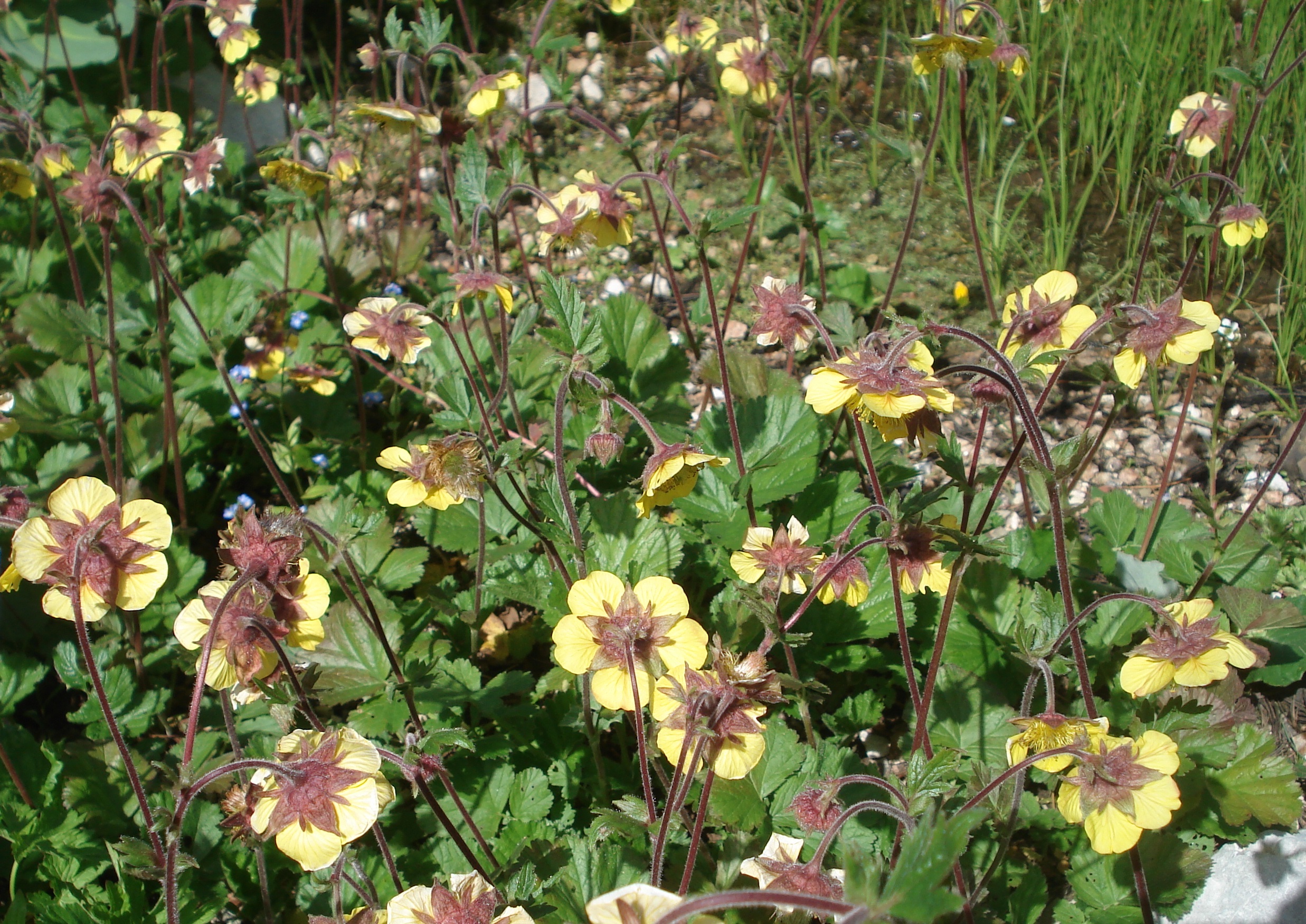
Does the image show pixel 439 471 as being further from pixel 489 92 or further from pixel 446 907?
pixel 489 92

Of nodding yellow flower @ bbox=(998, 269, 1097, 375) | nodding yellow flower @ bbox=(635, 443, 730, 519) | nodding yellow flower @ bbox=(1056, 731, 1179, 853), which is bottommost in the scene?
nodding yellow flower @ bbox=(1056, 731, 1179, 853)

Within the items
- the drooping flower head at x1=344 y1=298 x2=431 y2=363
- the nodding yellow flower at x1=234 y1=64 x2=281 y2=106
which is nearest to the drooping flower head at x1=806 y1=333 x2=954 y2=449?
the drooping flower head at x1=344 y1=298 x2=431 y2=363

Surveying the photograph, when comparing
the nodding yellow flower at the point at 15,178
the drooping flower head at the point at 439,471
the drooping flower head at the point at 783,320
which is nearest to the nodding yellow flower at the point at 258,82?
the nodding yellow flower at the point at 15,178

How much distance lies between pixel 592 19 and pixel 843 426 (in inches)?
129

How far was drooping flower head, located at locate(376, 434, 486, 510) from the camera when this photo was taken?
1.78 metres

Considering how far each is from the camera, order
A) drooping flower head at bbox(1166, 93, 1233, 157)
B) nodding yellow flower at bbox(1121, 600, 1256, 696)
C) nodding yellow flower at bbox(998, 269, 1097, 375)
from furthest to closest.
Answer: drooping flower head at bbox(1166, 93, 1233, 157)
nodding yellow flower at bbox(998, 269, 1097, 375)
nodding yellow flower at bbox(1121, 600, 1256, 696)

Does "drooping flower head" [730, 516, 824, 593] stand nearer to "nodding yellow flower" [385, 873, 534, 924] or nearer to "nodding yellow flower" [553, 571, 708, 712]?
"nodding yellow flower" [553, 571, 708, 712]

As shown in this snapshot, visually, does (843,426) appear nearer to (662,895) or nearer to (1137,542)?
(1137,542)

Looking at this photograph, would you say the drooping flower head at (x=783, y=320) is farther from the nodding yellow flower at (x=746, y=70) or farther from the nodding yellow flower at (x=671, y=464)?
the nodding yellow flower at (x=746, y=70)

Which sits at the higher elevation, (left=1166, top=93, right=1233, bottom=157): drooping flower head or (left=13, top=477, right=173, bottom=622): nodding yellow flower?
(left=1166, top=93, right=1233, bottom=157): drooping flower head

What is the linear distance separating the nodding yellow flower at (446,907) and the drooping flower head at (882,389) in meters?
0.89

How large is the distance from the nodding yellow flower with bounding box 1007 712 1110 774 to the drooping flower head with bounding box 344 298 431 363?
1567 millimetres

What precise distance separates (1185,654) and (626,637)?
96 centimetres

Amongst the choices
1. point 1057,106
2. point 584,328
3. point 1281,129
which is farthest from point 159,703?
point 1281,129
